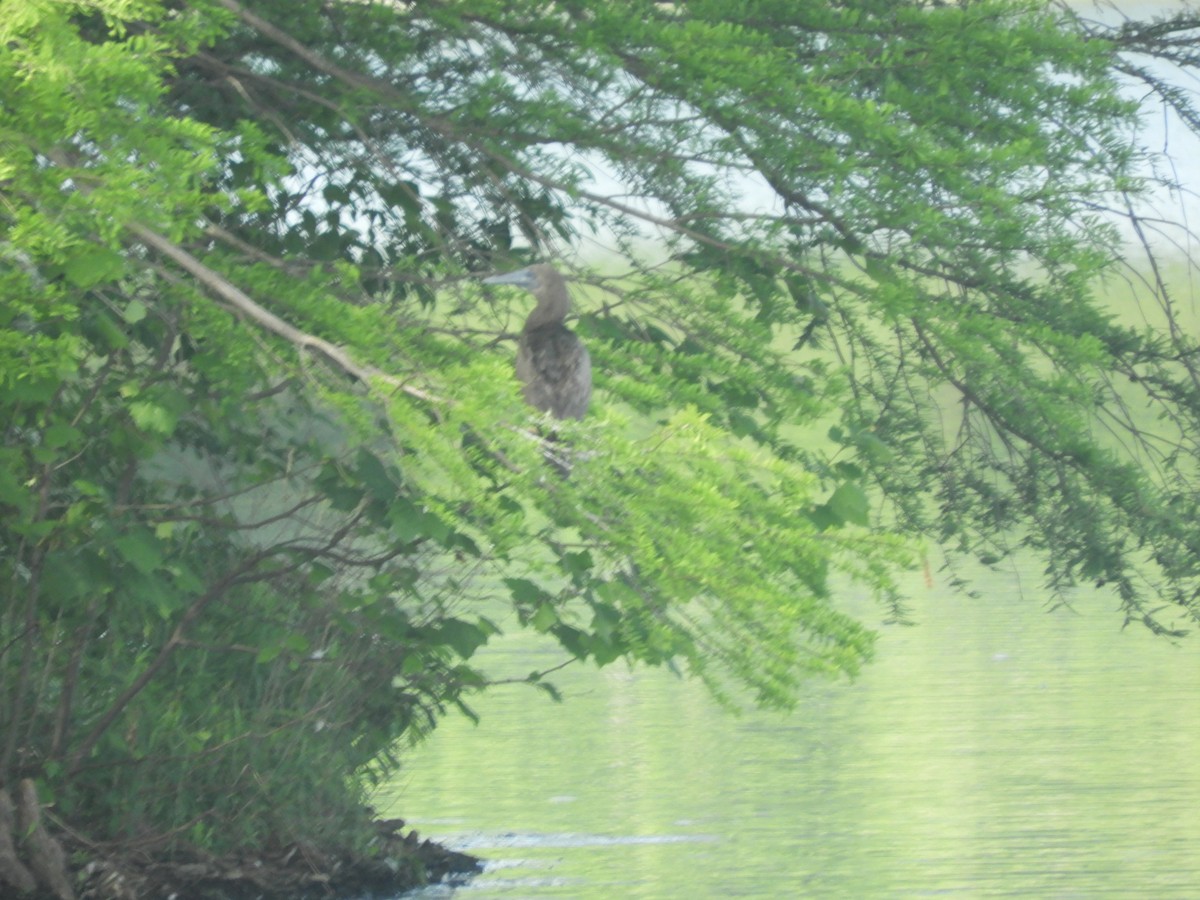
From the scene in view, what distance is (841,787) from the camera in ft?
32.9

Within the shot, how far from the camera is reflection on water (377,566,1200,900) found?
318 inches

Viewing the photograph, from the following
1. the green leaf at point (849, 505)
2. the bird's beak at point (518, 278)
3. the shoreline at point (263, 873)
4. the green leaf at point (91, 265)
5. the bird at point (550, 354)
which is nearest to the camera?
the green leaf at point (91, 265)

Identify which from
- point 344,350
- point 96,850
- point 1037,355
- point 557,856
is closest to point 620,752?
point 557,856

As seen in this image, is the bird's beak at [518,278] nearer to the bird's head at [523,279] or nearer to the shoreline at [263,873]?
the bird's head at [523,279]

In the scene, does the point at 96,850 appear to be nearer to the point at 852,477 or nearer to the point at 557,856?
the point at 557,856

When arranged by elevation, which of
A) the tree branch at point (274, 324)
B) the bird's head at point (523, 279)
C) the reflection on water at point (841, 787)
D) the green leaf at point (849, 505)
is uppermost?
the bird's head at point (523, 279)

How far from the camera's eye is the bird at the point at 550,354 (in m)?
5.05

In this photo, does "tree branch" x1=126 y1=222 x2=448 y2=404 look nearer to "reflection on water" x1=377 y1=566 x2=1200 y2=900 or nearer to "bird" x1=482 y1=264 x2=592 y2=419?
"bird" x1=482 y1=264 x2=592 y2=419

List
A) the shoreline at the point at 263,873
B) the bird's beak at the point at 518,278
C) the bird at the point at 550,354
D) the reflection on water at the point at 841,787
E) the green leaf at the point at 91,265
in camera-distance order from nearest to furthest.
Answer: the green leaf at the point at 91,265, the bird at the point at 550,354, the bird's beak at the point at 518,278, the shoreline at the point at 263,873, the reflection on water at the point at 841,787

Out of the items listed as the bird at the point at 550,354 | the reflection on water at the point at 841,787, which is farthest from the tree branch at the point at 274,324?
the reflection on water at the point at 841,787

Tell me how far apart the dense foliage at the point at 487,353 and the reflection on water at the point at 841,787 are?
1.27m

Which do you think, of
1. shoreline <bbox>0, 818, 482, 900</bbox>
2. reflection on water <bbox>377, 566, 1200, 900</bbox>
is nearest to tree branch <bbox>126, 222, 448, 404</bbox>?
shoreline <bbox>0, 818, 482, 900</bbox>

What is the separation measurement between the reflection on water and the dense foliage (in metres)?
1.27

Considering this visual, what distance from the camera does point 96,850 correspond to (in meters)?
6.95
